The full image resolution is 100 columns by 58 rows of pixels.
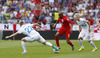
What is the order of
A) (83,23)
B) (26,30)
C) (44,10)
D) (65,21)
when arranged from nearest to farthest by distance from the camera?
(26,30) < (65,21) < (83,23) < (44,10)

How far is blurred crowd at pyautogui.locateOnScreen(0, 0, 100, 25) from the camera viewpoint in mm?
34094

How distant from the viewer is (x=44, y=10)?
35.2 meters

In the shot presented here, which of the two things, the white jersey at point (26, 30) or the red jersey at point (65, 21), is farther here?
the red jersey at point (65, 21)

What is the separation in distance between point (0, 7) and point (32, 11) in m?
3.71

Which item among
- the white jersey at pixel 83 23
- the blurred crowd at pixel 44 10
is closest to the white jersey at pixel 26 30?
the white jersey at pixel 83 23

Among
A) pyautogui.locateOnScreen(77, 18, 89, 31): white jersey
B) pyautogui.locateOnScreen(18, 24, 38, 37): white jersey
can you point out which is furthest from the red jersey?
pyautogui.locateOnScreen(18, 24, 38, 37): white jersey

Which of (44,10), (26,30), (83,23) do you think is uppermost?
(26,30)

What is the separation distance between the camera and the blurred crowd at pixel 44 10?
112ft

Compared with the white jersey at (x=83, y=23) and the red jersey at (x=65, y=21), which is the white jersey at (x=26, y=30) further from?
the white jersey at (x=83, y=23)

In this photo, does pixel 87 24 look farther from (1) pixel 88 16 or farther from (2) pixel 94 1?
(2) pixel 94 1

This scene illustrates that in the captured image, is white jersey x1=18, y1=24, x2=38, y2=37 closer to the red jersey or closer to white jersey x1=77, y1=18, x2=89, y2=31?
the red jersey

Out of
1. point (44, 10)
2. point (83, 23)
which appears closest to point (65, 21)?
point (83, 23)

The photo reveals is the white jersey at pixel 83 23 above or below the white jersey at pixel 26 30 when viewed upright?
below

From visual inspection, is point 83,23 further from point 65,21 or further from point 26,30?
point 26,30
